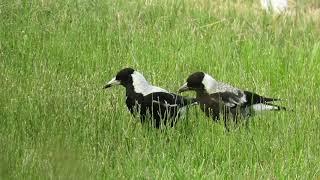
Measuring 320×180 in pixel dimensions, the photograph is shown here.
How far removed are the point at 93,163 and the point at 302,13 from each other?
675 centimetres

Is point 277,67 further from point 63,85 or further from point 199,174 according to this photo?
point 199,174

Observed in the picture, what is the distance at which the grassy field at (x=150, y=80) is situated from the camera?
5047 mm

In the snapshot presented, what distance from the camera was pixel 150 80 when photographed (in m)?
7.62

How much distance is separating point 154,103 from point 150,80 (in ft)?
5.26

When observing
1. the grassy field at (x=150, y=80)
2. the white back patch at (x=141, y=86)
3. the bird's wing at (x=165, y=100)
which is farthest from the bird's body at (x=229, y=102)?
the white back patch at (x=141, y=86)

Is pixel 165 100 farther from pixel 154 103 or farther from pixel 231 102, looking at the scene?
pixel 231 102

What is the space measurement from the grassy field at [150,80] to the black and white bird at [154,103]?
0.36ft

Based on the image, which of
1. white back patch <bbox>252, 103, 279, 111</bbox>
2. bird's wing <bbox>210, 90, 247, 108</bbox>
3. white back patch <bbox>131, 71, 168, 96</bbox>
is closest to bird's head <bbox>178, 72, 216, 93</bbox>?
bird's wing <bbox>210, 90, 247, 108</bbox>

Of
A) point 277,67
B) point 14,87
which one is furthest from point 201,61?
point 14,87

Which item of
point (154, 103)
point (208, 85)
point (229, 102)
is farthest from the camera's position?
point (208, 85)

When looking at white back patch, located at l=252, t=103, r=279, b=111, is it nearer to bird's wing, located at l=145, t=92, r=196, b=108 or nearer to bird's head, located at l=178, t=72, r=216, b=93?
bird's head, located at l=178, t=72, r=216, b=93

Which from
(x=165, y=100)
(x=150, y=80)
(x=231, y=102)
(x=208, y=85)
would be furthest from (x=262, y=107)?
(x=150, y=80)

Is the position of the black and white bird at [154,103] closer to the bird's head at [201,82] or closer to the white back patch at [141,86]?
the white back patch at [141,86]

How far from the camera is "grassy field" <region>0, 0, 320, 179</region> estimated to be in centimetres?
505
